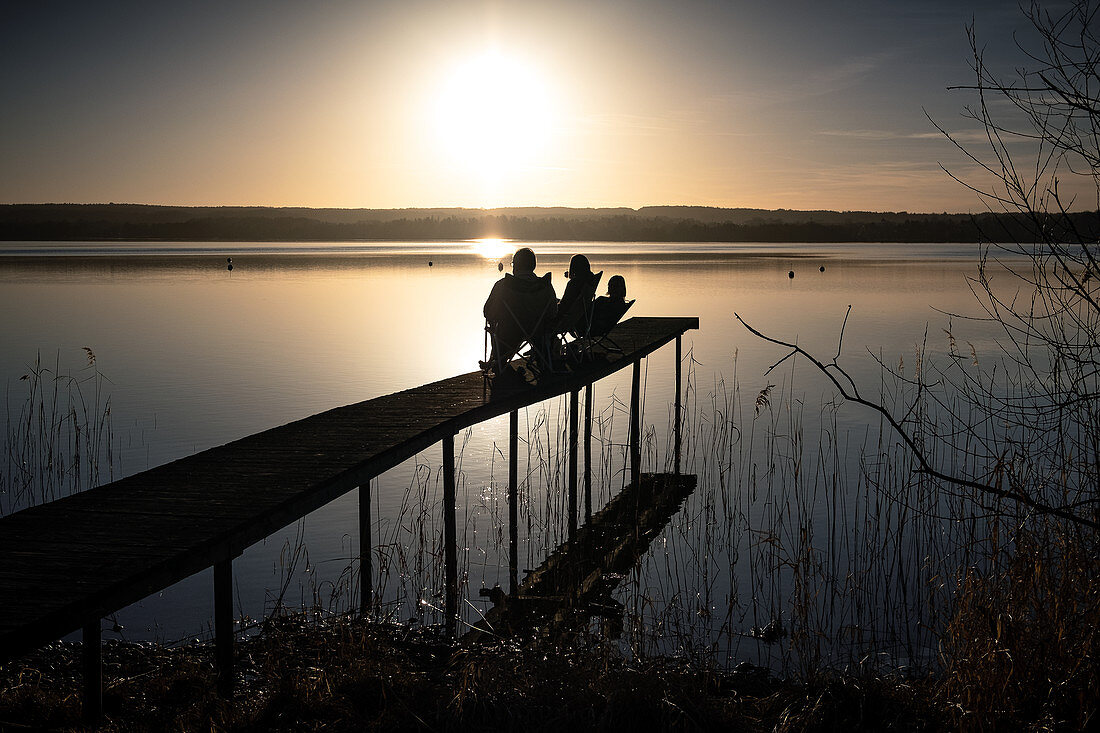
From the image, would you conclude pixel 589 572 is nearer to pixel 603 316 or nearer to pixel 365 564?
pixel 365 564

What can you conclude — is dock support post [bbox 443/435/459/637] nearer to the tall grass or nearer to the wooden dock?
the wooden dock

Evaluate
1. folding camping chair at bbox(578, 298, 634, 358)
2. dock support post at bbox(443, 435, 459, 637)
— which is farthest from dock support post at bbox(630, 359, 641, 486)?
dock support post at bbox(443, 435, 459, 637)

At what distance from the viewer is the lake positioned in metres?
7.93

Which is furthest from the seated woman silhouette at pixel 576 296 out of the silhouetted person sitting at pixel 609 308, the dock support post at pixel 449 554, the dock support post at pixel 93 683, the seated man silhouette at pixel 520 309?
the dock support post at pixel 93 683

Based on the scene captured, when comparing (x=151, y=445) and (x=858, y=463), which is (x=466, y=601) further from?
(x=151, y=445)

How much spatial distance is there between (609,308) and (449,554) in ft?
18.5

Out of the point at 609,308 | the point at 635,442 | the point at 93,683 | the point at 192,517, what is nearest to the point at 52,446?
the point at 609,308

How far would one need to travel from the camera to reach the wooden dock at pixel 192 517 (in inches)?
167

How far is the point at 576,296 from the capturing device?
11281 millimetres

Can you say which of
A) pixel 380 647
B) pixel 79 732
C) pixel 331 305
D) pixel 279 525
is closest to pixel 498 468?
pixel 380 647

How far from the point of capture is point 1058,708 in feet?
16.1

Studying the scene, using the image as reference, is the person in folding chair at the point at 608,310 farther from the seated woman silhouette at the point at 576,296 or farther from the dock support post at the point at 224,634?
the dock support post at the point at 224,634

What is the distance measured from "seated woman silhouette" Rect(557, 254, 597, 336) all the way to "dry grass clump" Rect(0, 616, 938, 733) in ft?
17.8

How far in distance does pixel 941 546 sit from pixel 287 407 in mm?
Answer: 12454
